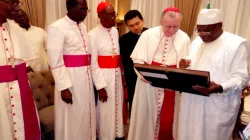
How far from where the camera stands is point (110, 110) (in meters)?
2.94

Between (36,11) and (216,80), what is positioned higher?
(36,11)

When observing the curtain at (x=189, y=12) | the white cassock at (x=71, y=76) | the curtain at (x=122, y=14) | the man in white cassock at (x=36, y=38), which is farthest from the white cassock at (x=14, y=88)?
the curtain at (x=122, y=14)

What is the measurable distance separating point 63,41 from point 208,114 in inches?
61.8

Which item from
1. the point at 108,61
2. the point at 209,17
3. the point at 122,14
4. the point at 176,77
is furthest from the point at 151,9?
the point at 176,77

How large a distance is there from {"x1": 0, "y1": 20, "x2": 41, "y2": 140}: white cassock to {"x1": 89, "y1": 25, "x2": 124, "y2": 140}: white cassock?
830mm

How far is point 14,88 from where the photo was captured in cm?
200

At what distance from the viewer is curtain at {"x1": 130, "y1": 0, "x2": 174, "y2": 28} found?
448cm

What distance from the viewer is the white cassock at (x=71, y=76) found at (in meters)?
Answer: 2.29

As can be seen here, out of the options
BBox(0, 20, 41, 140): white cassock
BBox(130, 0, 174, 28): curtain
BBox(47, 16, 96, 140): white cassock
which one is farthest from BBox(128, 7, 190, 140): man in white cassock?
BBox(130, 0, 174, 28): curtain

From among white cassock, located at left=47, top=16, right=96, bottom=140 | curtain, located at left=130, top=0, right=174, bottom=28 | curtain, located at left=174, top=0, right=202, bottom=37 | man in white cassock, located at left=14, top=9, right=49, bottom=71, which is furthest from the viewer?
curtain, located at left=130, top=0, right=174, bottom=28

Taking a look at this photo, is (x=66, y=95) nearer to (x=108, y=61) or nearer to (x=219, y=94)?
(x=108, y=61)

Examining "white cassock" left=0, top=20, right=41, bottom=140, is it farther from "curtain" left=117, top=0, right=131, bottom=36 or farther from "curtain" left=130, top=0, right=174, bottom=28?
"curtain" left=117, top=0, right=131, bottom=36

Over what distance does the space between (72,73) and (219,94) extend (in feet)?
4.90

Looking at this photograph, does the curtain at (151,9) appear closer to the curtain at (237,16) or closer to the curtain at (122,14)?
the curtain at (122,14)
